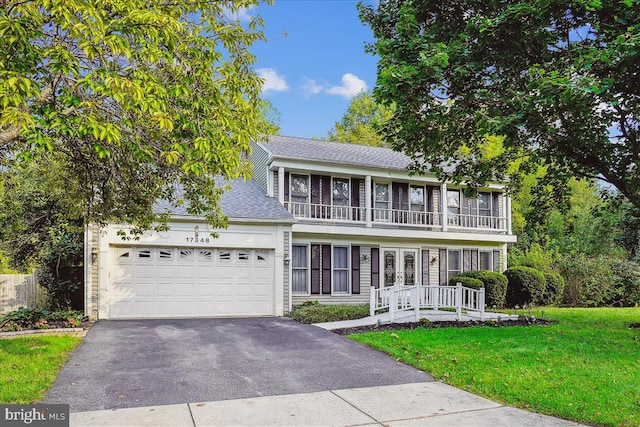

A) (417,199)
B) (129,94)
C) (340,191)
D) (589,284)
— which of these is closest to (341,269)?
(340,191)

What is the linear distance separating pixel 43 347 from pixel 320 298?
9.74m

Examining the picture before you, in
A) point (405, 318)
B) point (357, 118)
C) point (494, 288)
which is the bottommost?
point (405, 318)

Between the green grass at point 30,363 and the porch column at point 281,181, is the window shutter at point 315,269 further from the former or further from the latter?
the green grass at point 30,363

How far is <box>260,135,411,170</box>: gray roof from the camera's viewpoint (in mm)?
17438

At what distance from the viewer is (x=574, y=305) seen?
2017cm

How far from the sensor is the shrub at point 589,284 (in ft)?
66.2

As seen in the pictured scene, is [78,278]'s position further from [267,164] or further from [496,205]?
[496,205]

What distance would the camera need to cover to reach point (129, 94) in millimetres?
5176

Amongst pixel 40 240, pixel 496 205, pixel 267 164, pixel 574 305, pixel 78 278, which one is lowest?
pixel 574 305

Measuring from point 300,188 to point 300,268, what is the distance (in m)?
2.98

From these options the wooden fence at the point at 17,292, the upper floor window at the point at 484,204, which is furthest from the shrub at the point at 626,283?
the wooden fence at the point at 17,292

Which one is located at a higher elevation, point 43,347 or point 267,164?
point 267,164

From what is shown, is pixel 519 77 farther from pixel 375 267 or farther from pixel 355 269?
pixel 375 267

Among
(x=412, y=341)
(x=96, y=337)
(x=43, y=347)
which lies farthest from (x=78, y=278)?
(x=412, y=341)
